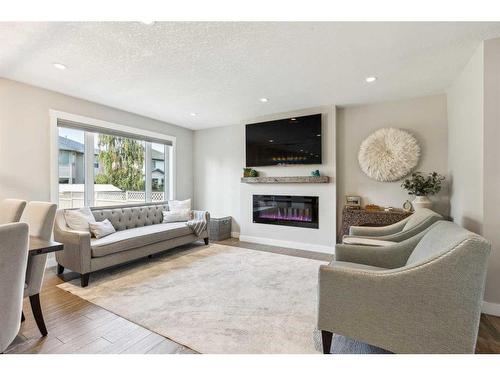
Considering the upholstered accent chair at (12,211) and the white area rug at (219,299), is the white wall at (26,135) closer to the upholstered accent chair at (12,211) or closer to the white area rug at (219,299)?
the upholstered accent chair at (12,211)

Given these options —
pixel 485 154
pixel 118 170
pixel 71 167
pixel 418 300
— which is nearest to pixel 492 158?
pixel 485 154

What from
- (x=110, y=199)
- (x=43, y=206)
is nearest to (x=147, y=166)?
(x=110, y=199)

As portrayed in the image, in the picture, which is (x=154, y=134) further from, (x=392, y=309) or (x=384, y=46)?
(x=392, y=309)

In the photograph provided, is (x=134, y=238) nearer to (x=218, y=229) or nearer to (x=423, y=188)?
(x=218, y=229)

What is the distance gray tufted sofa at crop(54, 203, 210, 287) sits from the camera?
274 cm

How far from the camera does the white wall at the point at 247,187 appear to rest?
4.08m

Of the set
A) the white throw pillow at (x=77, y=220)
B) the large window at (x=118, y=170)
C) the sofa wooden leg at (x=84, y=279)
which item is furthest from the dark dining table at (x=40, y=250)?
the large window at (x=118, y=170)

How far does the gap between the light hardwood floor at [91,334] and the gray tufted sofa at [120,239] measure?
20.8 inches

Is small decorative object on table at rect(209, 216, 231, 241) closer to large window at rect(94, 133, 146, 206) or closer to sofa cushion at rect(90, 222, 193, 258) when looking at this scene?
sofa cushion at rect(90, 222, 193, 258)

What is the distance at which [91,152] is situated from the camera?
396cm

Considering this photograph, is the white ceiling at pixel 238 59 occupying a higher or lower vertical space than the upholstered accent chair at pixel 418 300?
higher

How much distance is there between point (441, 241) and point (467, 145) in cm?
180
